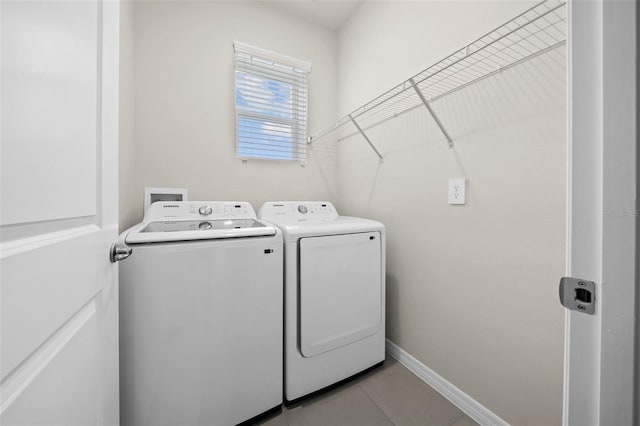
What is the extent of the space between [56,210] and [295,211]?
4.66 ft

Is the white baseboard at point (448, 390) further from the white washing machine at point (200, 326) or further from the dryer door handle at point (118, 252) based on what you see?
the dryer door handle at point (118, 252)

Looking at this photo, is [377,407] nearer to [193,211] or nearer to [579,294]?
A: [579,294]

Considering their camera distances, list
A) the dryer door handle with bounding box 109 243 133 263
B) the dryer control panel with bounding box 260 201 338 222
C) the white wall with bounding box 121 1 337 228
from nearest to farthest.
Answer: the dryer door handle with bounding box 109 243 133 263, the white wall with bounding box 121 1 337 228, the dryer control panel with bounding box 260 201 338 222

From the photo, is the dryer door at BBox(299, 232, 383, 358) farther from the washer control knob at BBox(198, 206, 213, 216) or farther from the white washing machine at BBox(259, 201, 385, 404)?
the washer control knob at BBox(198, 206, 213, 216)

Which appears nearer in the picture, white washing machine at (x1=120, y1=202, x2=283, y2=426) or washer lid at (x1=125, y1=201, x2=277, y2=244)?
white washing machine at (x1=120, y1=202, x2=283, y2=426)

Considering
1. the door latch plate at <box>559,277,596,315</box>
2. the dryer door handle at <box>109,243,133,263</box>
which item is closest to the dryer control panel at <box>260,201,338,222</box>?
the dryer door handle at <box>109,243,133,263</box>

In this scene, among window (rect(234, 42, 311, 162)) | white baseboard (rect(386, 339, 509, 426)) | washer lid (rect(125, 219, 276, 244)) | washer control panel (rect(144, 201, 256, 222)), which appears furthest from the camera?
window (rect(234, 42, 311, 162))

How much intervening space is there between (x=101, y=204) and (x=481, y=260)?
1561 millimetres

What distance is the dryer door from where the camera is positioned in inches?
50.8

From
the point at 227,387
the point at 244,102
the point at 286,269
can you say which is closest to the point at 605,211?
the point at 286,269

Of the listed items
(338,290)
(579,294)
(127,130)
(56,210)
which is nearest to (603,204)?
(579,294)

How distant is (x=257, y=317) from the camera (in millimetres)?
1171

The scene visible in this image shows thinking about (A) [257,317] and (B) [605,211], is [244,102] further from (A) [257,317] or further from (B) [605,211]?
(B) [605,211]

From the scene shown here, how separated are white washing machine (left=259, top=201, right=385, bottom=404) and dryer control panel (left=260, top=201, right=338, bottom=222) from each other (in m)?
0.40
